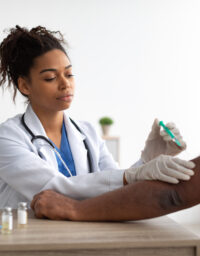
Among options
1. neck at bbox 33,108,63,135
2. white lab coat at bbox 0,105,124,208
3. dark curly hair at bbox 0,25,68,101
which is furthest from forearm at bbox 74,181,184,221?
dark curly hair at bbox 0,25,68,101

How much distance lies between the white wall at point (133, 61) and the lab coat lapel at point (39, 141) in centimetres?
397

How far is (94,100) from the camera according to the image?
5832mm

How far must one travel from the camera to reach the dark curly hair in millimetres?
1755

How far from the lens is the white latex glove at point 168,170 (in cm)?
110

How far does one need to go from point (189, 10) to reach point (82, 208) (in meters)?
5.37

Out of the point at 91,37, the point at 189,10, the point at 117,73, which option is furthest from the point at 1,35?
the point at 189,10

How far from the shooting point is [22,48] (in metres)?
1.79

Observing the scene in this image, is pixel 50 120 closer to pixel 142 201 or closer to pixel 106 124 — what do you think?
pixel 142 201

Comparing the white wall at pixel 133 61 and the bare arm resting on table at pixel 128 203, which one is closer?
the bare arm resting on table at pixel 128 203

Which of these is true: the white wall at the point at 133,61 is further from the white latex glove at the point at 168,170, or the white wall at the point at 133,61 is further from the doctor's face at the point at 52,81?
the white latex glove at the point at 168,170

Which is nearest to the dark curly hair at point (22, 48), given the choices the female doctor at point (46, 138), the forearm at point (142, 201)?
the female doctor at point (46, 138)

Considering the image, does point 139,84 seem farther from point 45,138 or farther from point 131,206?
point 131,206

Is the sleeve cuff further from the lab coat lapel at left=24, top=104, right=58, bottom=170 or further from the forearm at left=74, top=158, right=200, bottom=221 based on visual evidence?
the lab coat lapel at left=24, top=104, right=58, bottom=170

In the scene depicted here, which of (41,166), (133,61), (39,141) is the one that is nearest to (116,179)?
(41,166)
